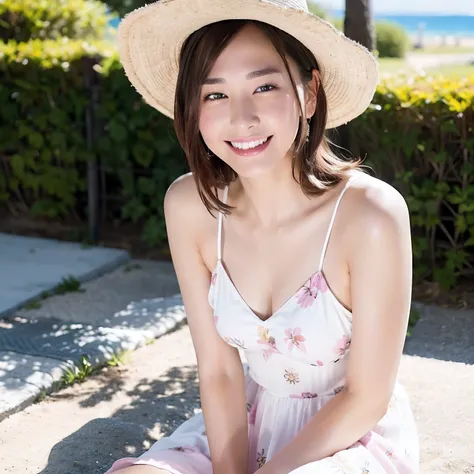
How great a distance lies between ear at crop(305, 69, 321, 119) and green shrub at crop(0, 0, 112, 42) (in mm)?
6396

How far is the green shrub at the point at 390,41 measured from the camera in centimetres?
2569

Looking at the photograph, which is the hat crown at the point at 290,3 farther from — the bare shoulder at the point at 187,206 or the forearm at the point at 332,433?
the forearm at the point at 332,433

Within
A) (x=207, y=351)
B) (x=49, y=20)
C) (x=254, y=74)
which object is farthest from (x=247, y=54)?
(x=49, y=20)

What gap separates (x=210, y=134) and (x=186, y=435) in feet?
3.25

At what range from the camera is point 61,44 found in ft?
22.0

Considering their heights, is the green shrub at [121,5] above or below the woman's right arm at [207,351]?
below

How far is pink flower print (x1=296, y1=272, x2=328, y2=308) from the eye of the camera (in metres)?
2.39

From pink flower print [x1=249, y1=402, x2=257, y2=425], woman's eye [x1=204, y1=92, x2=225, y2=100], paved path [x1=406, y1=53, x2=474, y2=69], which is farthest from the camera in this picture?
paved path [x1=406, y1=53, x2=474, y2=69]

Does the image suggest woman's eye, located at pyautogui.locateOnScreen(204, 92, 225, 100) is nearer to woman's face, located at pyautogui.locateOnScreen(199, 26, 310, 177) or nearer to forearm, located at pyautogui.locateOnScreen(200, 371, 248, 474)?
woman's face, located at pyautogui.locateOnScreen(199, 26, 310, 177)

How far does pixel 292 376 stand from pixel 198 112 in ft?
2.68

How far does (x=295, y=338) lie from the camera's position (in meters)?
2.39

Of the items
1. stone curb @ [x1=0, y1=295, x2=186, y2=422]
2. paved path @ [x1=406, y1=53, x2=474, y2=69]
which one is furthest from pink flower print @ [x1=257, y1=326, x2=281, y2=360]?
paved path @ [x1=406, y1=53, x2=474, y2=69]

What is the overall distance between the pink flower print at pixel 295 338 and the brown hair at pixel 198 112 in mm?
407

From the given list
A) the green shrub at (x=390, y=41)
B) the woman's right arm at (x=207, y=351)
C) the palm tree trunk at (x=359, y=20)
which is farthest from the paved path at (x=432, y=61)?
the woman's right arm at (x=207, y=351)
